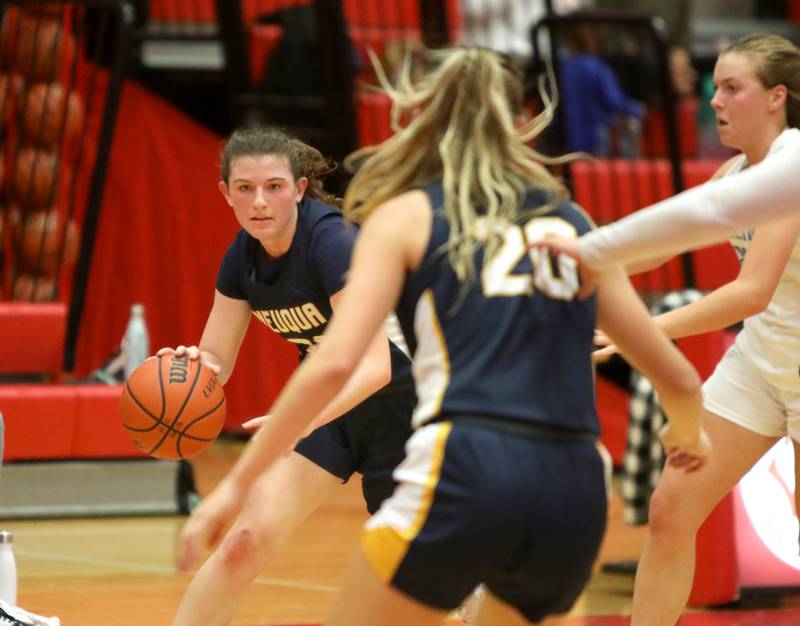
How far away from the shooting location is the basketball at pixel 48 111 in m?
8.29

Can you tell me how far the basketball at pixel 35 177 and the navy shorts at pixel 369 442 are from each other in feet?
15.9

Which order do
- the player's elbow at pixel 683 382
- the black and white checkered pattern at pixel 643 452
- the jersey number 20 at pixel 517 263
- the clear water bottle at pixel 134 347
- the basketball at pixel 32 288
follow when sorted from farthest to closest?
1. the basketball at pixel 32 288
2. the clear water bottle at pixel 134 347
3. the black and white checkered pattern at pixel 643 452
4. the player's elbow at pixel 683 382
5. the jersey number 20 at pixel 517 263

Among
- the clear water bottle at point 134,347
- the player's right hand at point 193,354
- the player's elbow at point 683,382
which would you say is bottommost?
the clear water bottle at point 134,347

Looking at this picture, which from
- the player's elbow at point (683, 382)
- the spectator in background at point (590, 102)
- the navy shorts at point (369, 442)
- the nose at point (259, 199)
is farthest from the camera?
the spectator in background at point (590, 102)

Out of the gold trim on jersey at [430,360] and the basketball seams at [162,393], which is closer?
the gold trim on jersey at [430,360]

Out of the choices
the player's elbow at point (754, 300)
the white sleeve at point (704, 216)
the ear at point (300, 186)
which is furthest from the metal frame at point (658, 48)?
the white sleeve at point (704, 216)

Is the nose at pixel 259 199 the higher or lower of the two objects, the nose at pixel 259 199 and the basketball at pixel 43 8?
the lower

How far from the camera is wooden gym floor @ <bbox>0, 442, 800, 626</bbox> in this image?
520cm

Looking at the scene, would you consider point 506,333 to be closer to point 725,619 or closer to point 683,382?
point 683,382

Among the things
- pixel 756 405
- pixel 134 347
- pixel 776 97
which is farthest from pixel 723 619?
pixel 134 347

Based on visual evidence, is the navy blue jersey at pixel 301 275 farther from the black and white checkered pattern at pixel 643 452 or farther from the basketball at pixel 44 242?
the basketball at pixel 44 242

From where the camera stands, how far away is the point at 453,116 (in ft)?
8.78

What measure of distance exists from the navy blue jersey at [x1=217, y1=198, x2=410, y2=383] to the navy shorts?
83mm

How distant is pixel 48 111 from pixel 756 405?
5.23m
